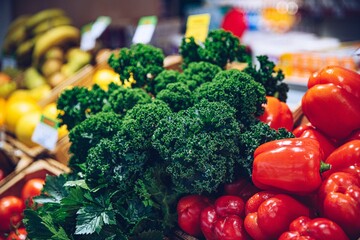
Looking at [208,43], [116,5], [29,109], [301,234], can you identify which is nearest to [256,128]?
[301,234]

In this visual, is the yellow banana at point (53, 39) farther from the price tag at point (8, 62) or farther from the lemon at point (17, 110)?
the lemon at point (17, 110)

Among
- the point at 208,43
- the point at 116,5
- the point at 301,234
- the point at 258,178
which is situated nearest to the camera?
the point at 301,234

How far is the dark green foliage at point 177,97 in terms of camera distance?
5.05 feet

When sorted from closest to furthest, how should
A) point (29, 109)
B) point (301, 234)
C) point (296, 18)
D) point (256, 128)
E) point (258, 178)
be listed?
point (301, 234)
point (258, 178)
point (256, 128)
point (29, 109)
point (296, 18)

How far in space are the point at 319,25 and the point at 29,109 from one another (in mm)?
4539

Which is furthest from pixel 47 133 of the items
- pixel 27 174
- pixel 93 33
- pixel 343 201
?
pixel 343 201

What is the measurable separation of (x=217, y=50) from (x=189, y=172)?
78 centimetres

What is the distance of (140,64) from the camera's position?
1866mm

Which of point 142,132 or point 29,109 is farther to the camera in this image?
point 29,109

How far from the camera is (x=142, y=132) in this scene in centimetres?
141

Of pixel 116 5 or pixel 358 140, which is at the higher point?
pixel 358 140

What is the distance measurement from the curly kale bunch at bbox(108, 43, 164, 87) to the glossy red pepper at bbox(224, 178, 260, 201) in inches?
25.9

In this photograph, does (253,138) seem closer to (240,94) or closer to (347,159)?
(240,94)

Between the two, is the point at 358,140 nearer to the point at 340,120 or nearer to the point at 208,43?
the point at 340,120
